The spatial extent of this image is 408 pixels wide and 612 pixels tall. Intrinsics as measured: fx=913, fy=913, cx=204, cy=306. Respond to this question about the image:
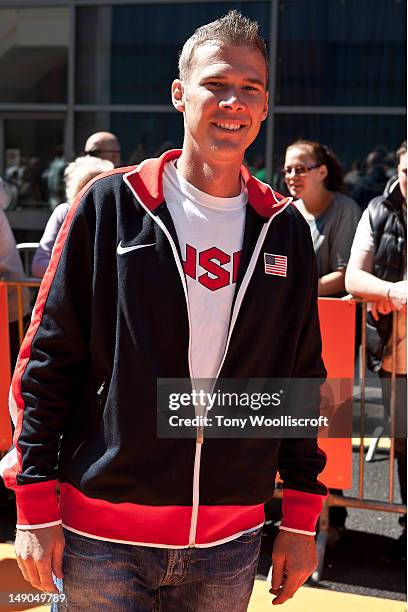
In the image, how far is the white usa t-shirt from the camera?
2.29 metres

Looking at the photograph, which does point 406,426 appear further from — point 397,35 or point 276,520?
point 397,35

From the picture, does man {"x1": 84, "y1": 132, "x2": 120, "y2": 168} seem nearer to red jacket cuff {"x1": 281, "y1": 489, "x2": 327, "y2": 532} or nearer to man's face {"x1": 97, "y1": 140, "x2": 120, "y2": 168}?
man's face {"x1": 97, "y1": 140, "x2": 120, "y2": 168}

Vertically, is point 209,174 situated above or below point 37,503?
above

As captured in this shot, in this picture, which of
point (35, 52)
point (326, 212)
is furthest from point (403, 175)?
point (35, 52)

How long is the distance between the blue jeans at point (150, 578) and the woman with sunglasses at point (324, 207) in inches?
127

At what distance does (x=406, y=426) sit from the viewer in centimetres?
498

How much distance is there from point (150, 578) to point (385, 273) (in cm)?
296

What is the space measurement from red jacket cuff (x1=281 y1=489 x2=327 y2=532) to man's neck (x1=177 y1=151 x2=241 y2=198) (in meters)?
0.85

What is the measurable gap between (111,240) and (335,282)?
3.30m

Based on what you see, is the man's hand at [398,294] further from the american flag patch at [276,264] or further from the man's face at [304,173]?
the american flag patch at [276,264]

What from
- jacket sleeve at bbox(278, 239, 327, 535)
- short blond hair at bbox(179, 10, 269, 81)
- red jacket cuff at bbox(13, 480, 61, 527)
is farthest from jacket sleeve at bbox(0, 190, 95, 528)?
jacket sleeve at bbox(278, 239, 327, 535)

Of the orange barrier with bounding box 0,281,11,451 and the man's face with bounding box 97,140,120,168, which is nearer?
the orange barrier with bounding box 0,281,11,451

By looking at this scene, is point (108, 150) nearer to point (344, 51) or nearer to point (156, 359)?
point (344, 51)

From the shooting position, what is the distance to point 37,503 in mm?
2250
